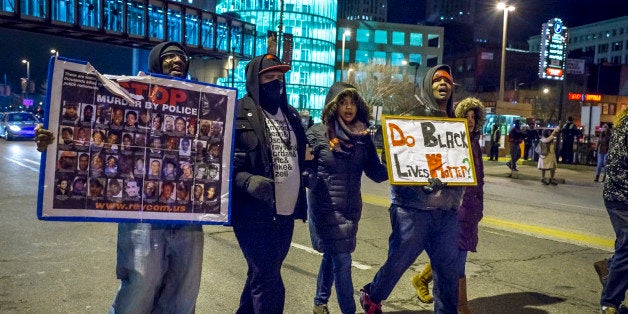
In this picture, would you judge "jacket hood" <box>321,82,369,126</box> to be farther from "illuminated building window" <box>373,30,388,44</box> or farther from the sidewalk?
"illuminated building window" <box>373,30,388,44</box>

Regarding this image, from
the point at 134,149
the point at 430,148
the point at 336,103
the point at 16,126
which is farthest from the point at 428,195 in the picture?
the point at 16,126

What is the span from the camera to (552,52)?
1092 inches

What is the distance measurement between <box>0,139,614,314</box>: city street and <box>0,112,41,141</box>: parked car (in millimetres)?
23595

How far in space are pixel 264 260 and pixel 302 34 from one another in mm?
77464

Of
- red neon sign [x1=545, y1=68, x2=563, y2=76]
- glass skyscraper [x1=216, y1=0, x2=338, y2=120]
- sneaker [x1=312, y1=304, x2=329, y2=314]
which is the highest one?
glass skyscraper [x1=216, y1=0, x2=338, y2=120]

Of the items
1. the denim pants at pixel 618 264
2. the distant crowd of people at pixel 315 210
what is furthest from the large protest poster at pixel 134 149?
the denim pants at pixel 618 264

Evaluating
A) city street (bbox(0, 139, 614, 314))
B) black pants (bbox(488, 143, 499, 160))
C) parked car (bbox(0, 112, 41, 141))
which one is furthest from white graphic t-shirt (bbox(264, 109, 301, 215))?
parked car (bbox(0, 112, 41, 141))

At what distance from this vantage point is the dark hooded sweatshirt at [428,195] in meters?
3.95

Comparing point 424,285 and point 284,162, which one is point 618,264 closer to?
point 424,285

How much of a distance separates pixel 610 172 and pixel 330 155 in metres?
2.28

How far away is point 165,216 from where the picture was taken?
296cm

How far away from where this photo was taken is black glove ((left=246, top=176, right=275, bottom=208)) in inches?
127

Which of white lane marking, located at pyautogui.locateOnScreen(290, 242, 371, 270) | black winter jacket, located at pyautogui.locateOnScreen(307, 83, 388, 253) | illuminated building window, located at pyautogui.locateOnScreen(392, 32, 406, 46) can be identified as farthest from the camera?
illuminated building window, located at pyautogui.locateOnScreen(392, 32, 406, 46)

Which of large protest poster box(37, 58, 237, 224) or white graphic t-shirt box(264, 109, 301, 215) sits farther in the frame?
white graphic t-shirt box(264, 109, 301, 215)
